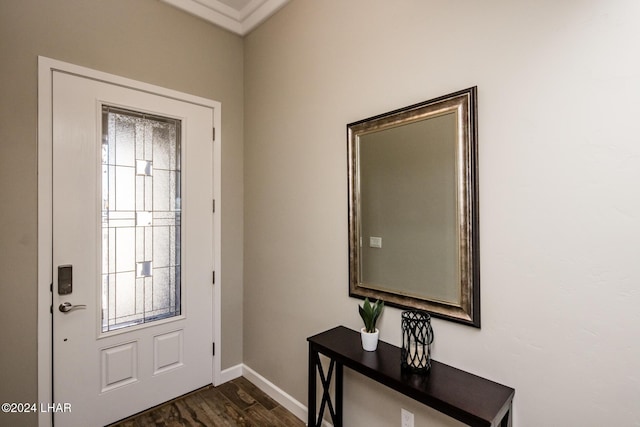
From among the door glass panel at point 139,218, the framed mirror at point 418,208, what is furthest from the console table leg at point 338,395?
the door glass panel at point 139,218

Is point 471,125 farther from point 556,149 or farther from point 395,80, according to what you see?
point 395,80

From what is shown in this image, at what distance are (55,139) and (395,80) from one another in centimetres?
195

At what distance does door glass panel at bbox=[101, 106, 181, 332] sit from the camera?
2.05 m

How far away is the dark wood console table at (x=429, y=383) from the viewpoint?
111 centimetres

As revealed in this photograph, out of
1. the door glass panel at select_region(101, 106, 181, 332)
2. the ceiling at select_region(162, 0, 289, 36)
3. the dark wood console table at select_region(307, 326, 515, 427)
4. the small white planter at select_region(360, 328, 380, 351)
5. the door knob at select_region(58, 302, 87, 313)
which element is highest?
the ceiling at select_region(162, 0, 289, 36)

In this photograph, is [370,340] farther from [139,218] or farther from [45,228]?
[45,228]

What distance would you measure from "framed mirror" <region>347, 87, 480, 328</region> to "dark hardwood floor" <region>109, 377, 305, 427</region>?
111 cm

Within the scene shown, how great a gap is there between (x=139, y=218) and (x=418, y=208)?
1812mm

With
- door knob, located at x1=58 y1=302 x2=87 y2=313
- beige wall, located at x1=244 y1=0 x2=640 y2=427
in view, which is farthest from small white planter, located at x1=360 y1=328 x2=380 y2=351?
door knob, located at x1=58 y1=302 x2=87 y2=313

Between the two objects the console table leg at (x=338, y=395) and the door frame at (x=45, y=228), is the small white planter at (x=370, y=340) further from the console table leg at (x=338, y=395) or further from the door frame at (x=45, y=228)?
the door frame at (x=45, y=228)

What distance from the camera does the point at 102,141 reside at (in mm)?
2018

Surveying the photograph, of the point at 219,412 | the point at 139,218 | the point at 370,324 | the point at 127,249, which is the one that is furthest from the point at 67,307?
the point at 370,324

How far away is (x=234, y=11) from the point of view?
254 centimetres

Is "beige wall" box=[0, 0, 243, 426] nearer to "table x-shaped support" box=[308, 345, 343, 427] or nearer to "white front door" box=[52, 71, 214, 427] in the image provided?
"white front door" box=[52, 71, 214, 427]
